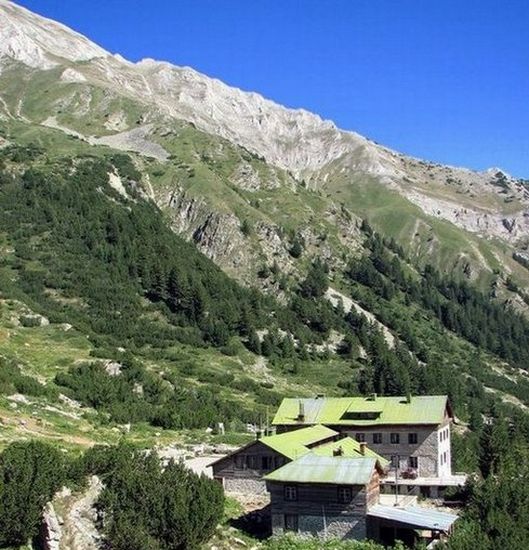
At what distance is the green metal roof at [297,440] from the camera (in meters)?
50.8

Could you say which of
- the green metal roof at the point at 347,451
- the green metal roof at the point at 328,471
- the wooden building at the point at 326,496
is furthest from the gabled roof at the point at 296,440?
the wooden building at the point at 326,496

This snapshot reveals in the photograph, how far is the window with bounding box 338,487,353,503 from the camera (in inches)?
1657

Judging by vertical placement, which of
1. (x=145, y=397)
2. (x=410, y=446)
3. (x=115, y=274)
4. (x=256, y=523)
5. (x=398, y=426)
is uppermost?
(x=115, y=274)

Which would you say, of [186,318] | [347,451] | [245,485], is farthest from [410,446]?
[186,318]

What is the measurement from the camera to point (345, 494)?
139ft

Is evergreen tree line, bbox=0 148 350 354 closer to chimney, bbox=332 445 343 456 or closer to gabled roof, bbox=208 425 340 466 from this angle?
gabled roof, bbox=208 425 340 466

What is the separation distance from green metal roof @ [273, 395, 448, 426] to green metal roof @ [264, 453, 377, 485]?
1838cm

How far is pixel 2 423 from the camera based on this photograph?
51188 mm

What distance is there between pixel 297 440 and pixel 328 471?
36.9 ft

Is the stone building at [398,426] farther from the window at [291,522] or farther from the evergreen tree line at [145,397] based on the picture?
the window at [291,522]

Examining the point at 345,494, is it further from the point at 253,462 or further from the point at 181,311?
the point at 181,311

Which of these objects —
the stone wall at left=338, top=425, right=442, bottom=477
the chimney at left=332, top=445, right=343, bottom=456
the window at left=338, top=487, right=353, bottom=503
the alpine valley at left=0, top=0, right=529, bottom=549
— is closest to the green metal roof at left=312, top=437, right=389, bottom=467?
the chimney at left=332, top=445, right=343, bottom=456

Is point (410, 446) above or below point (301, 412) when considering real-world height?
below

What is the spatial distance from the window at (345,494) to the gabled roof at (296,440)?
25.3 ft
